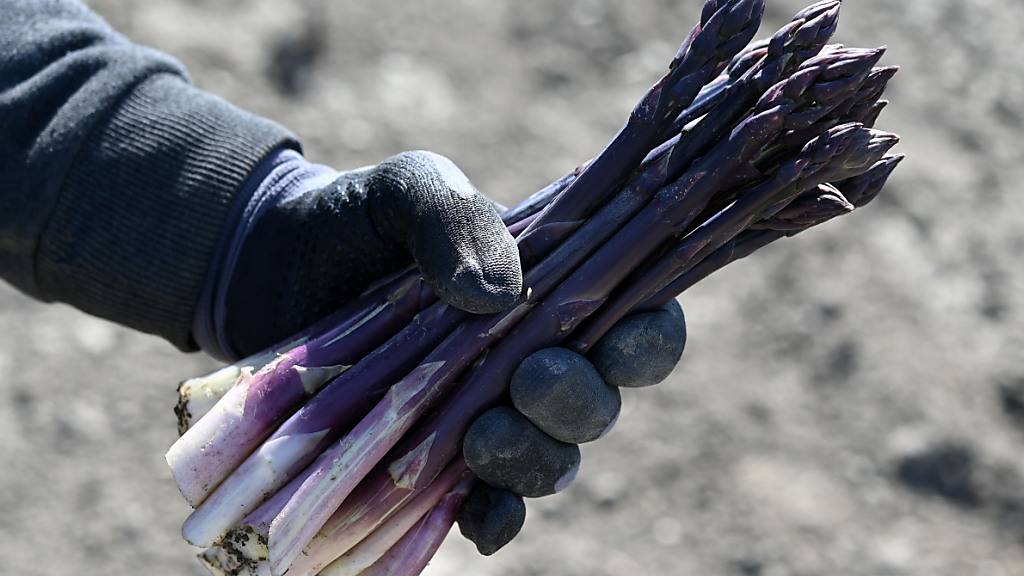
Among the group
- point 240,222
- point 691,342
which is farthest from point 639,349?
point 691,342

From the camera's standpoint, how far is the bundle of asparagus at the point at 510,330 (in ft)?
5.47

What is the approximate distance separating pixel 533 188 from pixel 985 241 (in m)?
1.65

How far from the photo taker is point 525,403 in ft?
5.56

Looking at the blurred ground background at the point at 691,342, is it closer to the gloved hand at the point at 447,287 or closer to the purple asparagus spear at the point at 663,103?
the gloved hand at the point at 447,287

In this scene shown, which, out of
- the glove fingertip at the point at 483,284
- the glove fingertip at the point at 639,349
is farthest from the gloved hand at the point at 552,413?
the glove fingertip at the point at 483,284

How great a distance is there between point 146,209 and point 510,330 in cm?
75

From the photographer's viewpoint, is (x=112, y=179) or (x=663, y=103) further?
(x=112, y=179)

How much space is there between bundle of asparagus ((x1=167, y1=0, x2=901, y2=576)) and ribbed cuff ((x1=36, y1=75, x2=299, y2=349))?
304mm

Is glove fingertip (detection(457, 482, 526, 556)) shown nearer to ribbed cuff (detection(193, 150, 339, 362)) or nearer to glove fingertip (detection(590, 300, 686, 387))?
glove fingertip (detection(590, 300, 686, 387))

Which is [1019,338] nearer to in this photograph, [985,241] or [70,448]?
[985,241]

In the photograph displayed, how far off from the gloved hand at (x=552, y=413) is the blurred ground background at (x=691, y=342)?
1.45 metres

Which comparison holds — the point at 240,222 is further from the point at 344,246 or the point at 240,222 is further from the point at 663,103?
the point at 663,103

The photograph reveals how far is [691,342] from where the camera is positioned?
3727 mm

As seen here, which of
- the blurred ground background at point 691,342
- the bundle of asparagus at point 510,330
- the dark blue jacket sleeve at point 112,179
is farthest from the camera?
the blurred ground background at point 691,342
